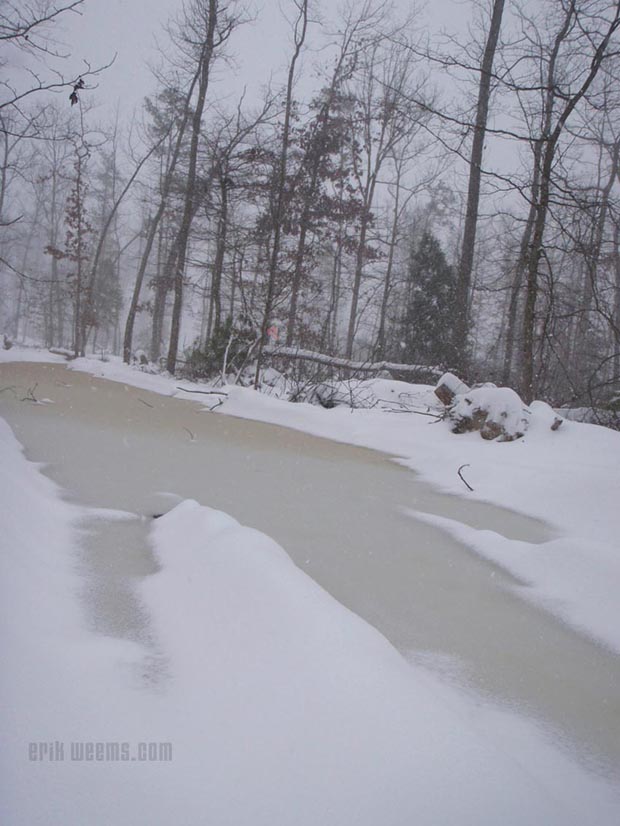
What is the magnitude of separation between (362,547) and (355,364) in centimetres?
706

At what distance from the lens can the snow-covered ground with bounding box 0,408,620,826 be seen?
24.1 inches

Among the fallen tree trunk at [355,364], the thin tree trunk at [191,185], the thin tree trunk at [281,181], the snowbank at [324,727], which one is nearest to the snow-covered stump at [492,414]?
the snowbank at [324,727]

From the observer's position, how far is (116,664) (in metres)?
0.92

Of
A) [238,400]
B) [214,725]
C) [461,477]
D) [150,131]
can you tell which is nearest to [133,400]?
[238,400]

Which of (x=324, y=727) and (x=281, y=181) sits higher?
(x=281, y=181)

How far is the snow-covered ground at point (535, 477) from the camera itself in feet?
5.51

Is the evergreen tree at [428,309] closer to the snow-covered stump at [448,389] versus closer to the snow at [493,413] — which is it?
the snow-covered stump at [448,389]

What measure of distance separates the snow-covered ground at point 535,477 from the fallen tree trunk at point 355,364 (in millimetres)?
1899

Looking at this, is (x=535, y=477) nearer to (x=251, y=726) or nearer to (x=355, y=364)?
(x=251, y=726)

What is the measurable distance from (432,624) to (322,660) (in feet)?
1.79

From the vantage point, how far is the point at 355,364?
28.9 feet

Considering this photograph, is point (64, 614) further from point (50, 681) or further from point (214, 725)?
point (214, 725)

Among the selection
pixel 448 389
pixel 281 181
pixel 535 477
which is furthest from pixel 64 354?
pixel 535 477

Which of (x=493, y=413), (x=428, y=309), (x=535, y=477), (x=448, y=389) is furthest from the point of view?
(x=428, y=309)
